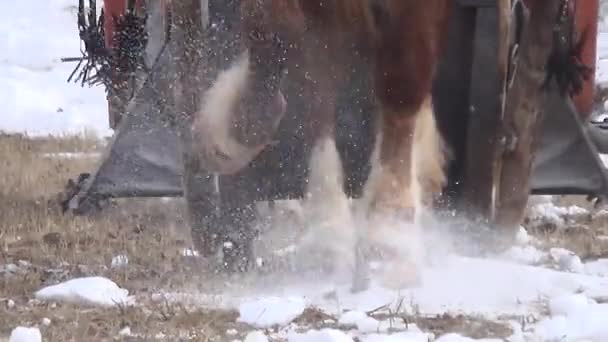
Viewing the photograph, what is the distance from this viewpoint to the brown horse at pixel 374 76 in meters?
3.84

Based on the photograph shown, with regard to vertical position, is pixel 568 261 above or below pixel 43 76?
below

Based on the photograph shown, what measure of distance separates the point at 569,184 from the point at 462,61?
0.70m

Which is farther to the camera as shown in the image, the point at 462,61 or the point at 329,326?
the point at 462,61

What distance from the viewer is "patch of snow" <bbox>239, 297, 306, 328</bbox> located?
128 inches

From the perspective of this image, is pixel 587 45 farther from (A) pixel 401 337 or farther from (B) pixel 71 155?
(B) pixel 71 155

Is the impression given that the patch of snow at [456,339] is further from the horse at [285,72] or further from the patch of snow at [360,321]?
the horse at [285,72]

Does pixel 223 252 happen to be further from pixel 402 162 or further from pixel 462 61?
pixel 462 61

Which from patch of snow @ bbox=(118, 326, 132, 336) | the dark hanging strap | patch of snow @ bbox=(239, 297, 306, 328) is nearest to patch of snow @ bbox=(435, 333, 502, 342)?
patch of snow @ bbox=(239, 297, 306, 328)

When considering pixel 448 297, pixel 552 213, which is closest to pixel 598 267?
pixel 448 297

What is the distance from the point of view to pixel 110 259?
4.21m

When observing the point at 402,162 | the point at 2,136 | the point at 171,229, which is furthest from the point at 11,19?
the point at 402,162

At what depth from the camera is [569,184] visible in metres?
5.13

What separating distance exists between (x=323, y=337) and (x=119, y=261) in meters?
1.36

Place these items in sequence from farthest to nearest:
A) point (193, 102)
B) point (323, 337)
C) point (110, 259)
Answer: point (110, 259), point (193, 102), point (323, 337)
